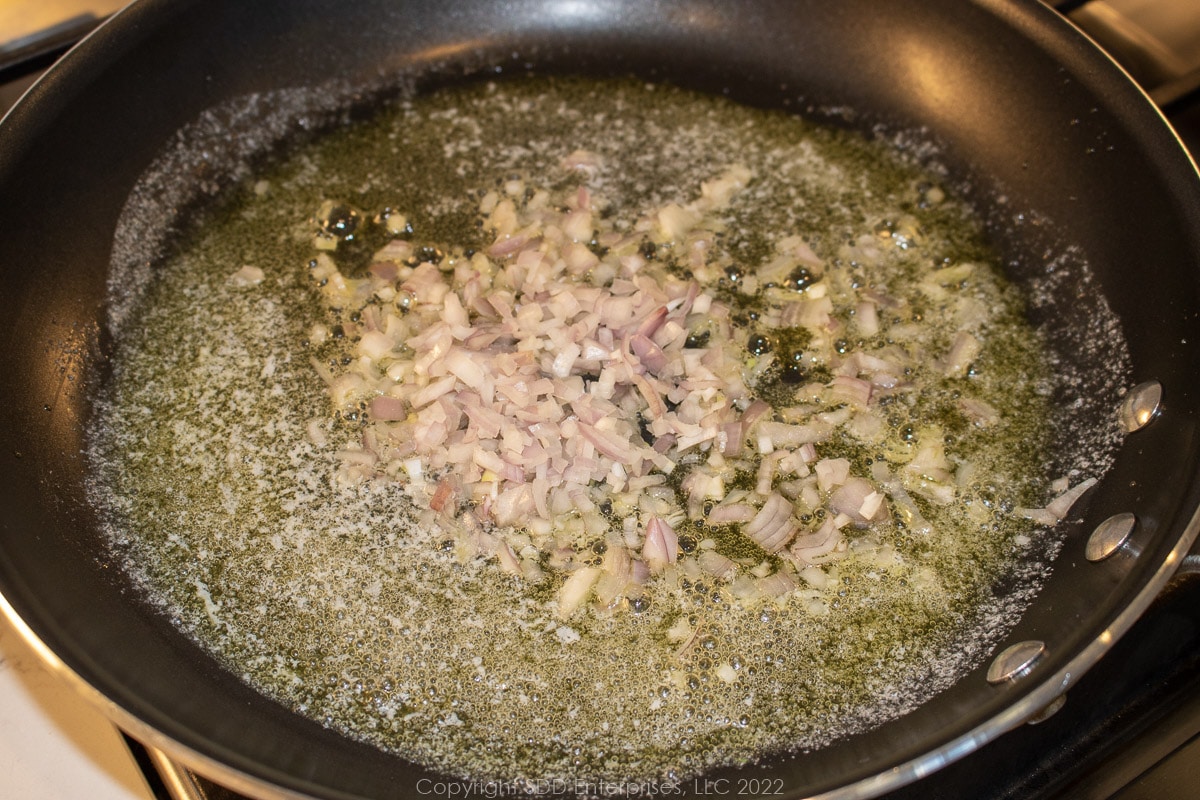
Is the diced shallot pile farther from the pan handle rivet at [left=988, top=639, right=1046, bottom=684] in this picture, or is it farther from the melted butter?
the pan handle rivet at [left=988, top=639, right=1046, bottom=684]

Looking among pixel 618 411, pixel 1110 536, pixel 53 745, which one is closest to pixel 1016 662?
pixel 1110 536

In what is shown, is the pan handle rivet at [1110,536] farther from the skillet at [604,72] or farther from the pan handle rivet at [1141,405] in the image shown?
the pan handle rivet at [1141,405]

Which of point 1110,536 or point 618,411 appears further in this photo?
point 618,411

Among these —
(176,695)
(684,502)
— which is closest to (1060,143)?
(684,502)

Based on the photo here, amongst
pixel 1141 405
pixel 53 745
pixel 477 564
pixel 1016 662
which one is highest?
pixel 1141 405

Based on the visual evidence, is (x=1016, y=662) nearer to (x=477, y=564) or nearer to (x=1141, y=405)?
(x=1141, y=405)

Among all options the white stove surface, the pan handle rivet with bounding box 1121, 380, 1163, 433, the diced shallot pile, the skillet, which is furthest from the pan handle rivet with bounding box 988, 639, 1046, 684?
the white stove surface
